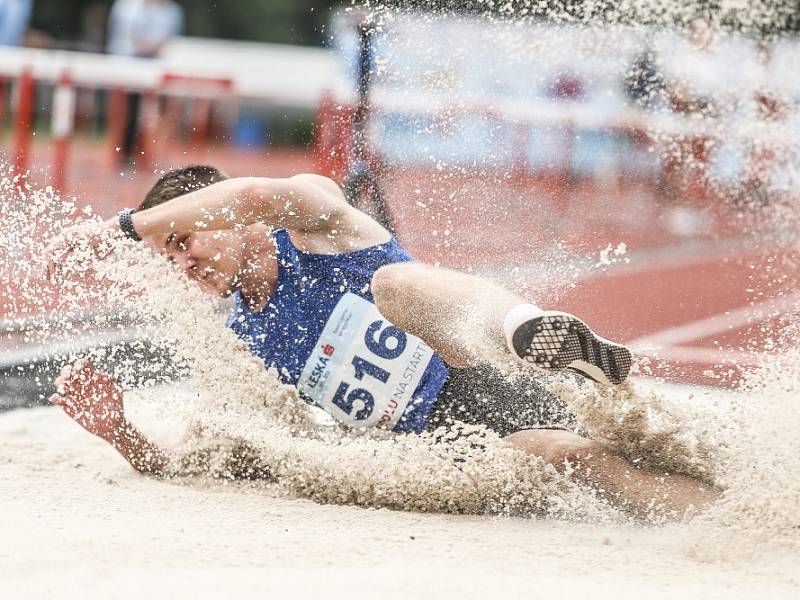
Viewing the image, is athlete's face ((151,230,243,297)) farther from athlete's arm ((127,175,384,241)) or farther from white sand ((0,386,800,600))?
white sand ((0,386,800,600))

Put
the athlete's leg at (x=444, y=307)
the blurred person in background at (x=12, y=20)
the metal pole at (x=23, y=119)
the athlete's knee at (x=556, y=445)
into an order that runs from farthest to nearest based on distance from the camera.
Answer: the blurred person in background at (x=12, y=20) → the metal pole at (x=23, y=119) → the athlete's knee at (x=556, y=445) → the athlete's leg at (x=444, y=307)

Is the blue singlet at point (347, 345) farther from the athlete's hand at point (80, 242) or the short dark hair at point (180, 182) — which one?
the athlete's hand at point (80, 242)

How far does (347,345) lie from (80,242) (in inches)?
30.8

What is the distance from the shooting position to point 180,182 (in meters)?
3.25

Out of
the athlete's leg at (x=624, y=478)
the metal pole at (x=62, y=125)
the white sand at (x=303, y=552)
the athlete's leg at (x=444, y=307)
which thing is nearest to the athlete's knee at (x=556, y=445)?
the athlete's leg at (x=624, y=478)

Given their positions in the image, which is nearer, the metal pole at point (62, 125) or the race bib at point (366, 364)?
the race bib at point (366, 364)

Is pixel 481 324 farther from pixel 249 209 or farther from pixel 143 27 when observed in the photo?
pixel 143 27

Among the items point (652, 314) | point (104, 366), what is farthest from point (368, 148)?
point (104, 366)

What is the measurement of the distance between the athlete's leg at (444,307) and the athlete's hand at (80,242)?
75cm

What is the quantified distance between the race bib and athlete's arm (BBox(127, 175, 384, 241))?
24cm

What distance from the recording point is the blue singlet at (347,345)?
3.01 metres

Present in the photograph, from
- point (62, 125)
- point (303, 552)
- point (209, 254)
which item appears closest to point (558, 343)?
point (303, 552)

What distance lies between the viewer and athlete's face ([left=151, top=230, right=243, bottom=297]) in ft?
10.2

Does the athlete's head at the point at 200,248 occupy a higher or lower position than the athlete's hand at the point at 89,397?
higher
